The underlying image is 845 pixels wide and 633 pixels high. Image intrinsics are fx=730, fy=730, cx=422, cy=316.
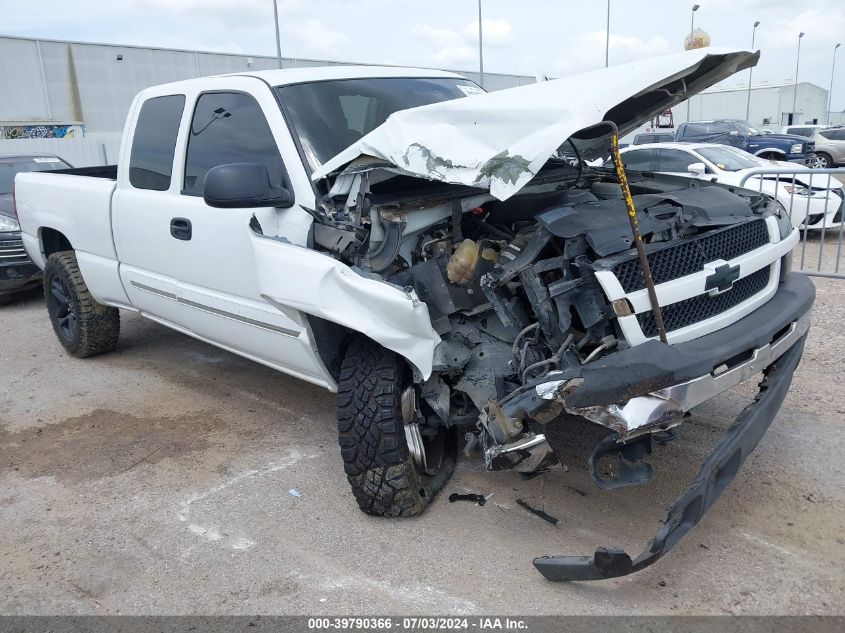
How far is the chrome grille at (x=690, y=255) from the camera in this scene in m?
2.80

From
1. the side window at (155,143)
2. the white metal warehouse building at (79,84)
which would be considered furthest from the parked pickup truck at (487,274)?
the white metal warehouse building at (79,84)

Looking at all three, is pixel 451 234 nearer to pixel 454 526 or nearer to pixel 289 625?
pixel 454 526

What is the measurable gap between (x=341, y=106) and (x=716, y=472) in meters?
2.70

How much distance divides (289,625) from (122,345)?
174 inches

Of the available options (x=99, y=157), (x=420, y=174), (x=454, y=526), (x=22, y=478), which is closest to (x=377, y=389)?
(x=454, y=526)

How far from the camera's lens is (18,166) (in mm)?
9172

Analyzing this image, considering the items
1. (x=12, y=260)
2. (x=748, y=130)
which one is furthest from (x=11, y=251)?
(x=748, y=130)

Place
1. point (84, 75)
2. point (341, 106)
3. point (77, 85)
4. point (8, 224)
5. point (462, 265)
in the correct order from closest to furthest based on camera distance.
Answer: point (462, 265) < point (341, 106) < point (8, 224) < point (77, 85) < point (84, 75)

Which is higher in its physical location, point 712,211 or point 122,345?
point 712,211

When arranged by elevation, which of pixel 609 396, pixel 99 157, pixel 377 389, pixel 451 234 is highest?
pixel 451 234

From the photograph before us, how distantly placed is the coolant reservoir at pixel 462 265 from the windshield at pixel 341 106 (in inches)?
39.2

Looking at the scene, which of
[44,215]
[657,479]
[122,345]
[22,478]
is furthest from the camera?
[122,345]

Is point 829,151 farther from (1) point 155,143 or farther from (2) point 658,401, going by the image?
(2) point 658,401

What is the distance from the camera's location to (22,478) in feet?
13.3
